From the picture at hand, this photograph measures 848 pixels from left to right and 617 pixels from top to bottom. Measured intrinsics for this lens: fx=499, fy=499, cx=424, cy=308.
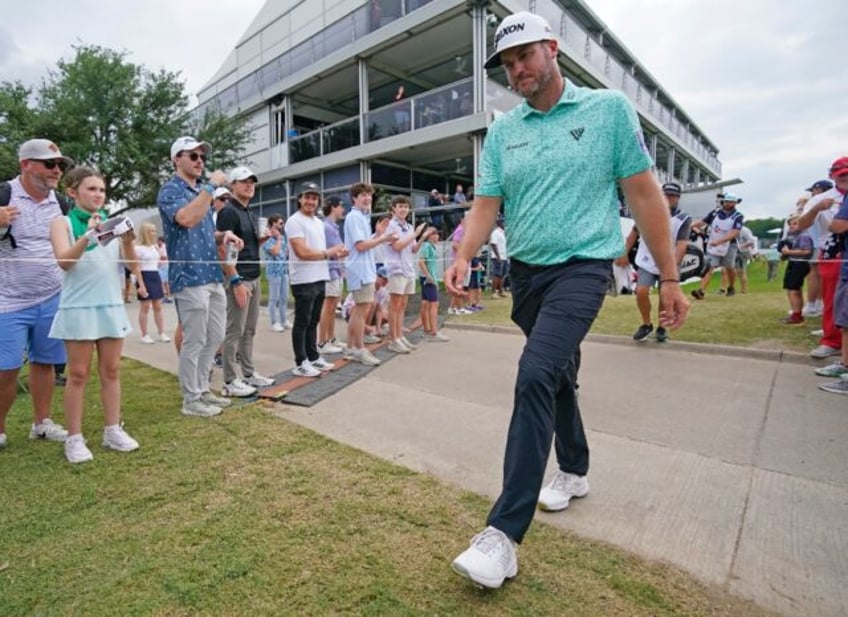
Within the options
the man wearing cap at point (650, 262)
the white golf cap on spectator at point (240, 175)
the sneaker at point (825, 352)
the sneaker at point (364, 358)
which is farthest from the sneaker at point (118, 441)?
the sneaker at point (825, 352)

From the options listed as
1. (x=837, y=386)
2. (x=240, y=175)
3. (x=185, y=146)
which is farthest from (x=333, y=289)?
(x=837, y=386)

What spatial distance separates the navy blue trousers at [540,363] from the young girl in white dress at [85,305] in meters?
2.58

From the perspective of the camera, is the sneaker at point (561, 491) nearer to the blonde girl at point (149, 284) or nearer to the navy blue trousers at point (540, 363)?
the navy blue trousers at point (540, 363)

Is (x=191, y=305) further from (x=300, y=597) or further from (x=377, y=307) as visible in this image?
(x=377, y=307)

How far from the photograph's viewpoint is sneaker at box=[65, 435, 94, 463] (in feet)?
10.1

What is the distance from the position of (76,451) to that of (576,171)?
10.9 feet

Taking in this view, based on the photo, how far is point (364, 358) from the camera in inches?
220

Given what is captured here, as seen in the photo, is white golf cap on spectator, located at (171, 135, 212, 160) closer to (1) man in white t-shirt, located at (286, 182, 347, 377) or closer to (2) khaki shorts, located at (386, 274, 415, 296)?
(1) man in white t-shirt, located at (286, 182, 347, 377)

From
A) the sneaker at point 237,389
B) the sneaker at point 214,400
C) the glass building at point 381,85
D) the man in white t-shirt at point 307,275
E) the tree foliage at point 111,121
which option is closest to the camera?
the sneaker at point 214,400

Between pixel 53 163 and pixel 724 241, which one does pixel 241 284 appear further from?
pixel 724 241

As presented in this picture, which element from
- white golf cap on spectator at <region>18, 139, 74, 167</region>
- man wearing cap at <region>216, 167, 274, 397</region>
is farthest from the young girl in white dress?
man wearing cap at <region>216, 167, 274, 397</region>

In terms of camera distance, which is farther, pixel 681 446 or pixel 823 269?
pixel 823 269

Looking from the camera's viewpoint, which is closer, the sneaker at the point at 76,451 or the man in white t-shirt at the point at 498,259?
the sneaker at the point at 76,451

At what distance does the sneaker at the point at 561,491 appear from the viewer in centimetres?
240
